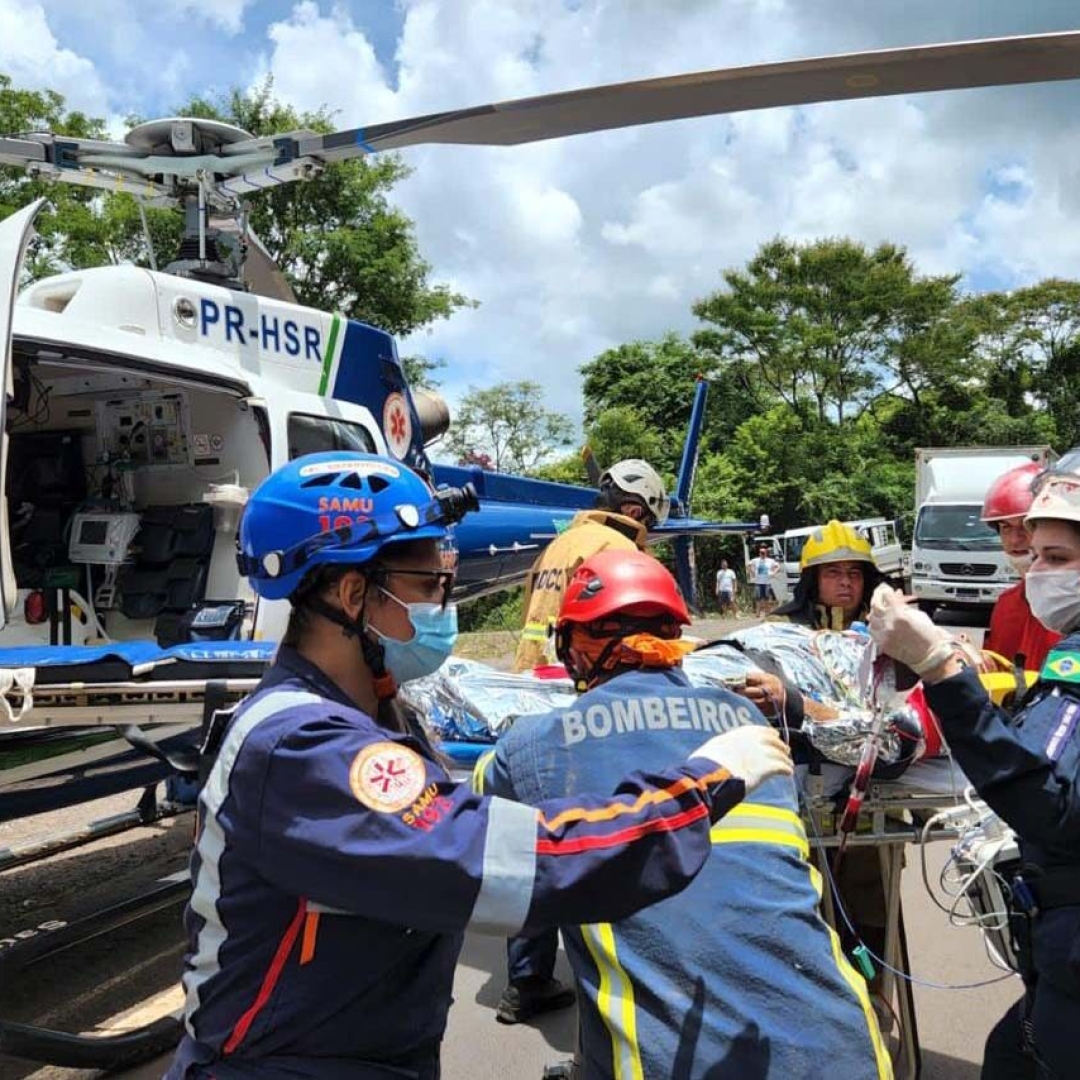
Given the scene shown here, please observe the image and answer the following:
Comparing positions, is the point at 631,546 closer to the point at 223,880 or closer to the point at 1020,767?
the point at 1020,767

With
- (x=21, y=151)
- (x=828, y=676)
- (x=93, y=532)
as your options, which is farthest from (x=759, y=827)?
(x=21, y=151)

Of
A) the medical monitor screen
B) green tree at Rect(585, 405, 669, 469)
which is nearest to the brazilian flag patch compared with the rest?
the medical monitor screen

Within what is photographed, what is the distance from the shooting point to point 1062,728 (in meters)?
1.86

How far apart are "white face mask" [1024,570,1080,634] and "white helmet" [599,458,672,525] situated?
2745mm

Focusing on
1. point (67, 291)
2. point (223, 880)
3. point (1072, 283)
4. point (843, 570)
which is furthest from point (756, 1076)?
point (1072, 283)

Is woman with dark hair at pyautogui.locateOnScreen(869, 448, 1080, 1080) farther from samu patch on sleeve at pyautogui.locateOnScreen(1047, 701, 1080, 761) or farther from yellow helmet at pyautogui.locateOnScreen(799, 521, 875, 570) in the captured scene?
yellow helmet at pyautogui.locateOnScreen(799, 521, 875, 570)

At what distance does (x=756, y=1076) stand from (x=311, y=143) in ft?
16.5

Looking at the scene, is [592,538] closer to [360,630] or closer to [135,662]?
[135,662]

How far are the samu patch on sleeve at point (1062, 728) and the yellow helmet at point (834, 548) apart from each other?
6.41 ft

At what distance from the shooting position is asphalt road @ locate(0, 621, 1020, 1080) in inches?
134

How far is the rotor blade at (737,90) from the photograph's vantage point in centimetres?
394

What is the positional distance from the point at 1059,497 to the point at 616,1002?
4.55ft

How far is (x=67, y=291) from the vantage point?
→ 5.00m

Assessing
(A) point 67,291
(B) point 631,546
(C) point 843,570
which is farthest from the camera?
(A) point 67,291
